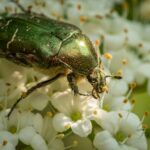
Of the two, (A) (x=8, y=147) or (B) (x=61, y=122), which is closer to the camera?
(A) (x=8, y=147)

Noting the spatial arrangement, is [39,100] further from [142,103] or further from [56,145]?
[142,103]

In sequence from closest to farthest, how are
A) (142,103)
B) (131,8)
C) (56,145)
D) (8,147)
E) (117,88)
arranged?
(8,147) → (56,145) → (117,88) → (142,103) → (131,8)

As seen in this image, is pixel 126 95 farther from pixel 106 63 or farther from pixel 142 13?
pixel 142 13

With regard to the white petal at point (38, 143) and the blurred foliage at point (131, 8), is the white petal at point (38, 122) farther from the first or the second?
the blurred foliage at point (131, 8)

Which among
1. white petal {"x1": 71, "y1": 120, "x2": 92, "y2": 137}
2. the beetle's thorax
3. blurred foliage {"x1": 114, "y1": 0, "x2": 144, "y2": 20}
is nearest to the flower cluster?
white petal {"x1": 71, "y1": 120, "x2": 92, "y2": 137}

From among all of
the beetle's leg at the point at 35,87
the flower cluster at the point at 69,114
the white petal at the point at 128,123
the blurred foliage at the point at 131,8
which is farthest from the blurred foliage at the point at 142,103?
the blurred foliage at the point at 131,8

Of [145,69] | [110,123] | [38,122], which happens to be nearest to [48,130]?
[38,122]

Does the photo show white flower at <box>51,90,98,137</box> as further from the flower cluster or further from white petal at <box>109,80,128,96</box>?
white petal at <box>109,80,128,96</box>
